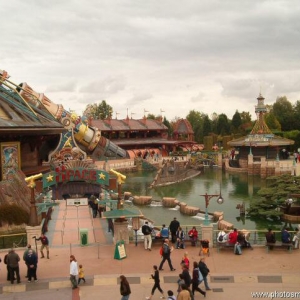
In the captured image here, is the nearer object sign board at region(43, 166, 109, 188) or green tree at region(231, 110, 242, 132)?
sign board at region(43, 166, 109, 188)

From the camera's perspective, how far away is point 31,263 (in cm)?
1510

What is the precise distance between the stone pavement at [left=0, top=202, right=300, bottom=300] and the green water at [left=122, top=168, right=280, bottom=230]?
11.4 metres

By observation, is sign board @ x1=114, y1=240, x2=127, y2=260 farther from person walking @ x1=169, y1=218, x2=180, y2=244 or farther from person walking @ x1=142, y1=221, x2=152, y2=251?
person walking @ x1=169, y1=218, x2=180, y2=244

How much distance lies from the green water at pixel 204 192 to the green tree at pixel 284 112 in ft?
139

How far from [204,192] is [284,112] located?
74232 mm

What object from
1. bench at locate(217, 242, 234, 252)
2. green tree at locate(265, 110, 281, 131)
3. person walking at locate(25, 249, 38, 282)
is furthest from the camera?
green tree at locate(265, 110, 281, 131)

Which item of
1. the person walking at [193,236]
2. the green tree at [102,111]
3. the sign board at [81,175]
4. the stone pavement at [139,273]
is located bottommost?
the stone pavement at [139,273]

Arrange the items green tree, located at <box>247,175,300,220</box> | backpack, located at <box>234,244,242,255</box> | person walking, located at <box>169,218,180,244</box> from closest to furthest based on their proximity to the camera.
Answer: backpack, located at <box>234,244,242,255</box> → person walking, located at <box>169,218,180,244</box> → green tree, located at <box>247,175,300,220</box>

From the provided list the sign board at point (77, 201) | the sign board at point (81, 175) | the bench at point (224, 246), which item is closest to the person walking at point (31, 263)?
the sign board at point (77, 201)

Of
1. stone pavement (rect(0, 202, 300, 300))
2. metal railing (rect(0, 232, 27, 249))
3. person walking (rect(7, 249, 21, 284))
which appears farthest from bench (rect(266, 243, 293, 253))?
metal railing (rect(0, 232, 27, 249))

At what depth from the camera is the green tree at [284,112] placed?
337 ft

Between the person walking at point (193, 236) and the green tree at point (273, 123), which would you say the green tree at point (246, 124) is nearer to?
the green tree at point (273, 123)

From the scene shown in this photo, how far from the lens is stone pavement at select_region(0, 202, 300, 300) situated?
14219mm

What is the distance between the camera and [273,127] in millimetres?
99438
